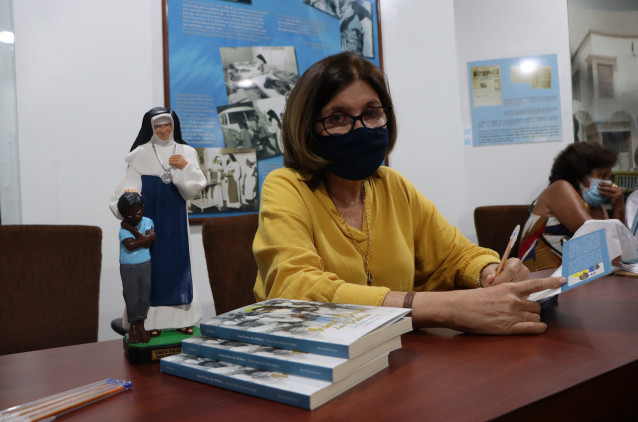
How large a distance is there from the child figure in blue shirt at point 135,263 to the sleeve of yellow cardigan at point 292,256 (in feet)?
1.01

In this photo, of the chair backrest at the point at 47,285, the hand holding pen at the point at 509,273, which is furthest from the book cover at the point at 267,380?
the chair backrest at the point at 47,285

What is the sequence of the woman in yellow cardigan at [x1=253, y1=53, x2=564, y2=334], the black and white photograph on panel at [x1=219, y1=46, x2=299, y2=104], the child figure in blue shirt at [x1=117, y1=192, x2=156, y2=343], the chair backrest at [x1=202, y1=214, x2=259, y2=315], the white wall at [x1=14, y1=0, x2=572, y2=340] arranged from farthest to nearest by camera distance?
the black and white photograph on panel at [x1=219, y1=46, x2=299, y2=104], the white wall at [x1=14, y1=0, x2=572, y2=340], the chair backrest at [x1=202, y1=214, x2=259, y2=315], the woman in yellow cardigan at [x1=253, y1=53, x2=564, y2=334], the child figure in blue shirt at [x1=117, y1=192, x2=156, y2=343]

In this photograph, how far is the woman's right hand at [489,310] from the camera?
90 centimetres

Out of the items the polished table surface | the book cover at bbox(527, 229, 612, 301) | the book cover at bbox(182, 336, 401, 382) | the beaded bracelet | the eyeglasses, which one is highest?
the eyeglasses

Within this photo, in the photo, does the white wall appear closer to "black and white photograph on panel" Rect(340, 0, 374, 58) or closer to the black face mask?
the black face mask

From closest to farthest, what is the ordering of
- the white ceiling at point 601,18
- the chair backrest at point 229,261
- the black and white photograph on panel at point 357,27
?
1. the chair backrest at point 229,261
2. the black and white photograph on panel at point 357,27
3. the white ceiling at point 601,18

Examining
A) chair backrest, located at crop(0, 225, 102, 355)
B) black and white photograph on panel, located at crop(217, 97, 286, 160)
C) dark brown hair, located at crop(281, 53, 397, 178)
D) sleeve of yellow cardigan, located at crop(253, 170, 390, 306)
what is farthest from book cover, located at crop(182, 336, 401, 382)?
black and white photograph on panel, located at crop(217, 97, 286, 160)

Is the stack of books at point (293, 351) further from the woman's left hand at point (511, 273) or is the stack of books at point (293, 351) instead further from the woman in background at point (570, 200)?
the woman in background at point (570, 200)

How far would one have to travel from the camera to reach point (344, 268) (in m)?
1.29

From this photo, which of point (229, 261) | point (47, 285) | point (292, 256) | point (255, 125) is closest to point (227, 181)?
point (255, 125)

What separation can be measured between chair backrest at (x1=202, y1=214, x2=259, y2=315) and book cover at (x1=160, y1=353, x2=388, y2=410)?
877 mm

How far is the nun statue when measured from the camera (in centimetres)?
92

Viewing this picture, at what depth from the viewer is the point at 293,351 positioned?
0.69 metres

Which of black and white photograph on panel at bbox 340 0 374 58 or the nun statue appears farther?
black and white photograph on panel at bbox 340 0 374 58
